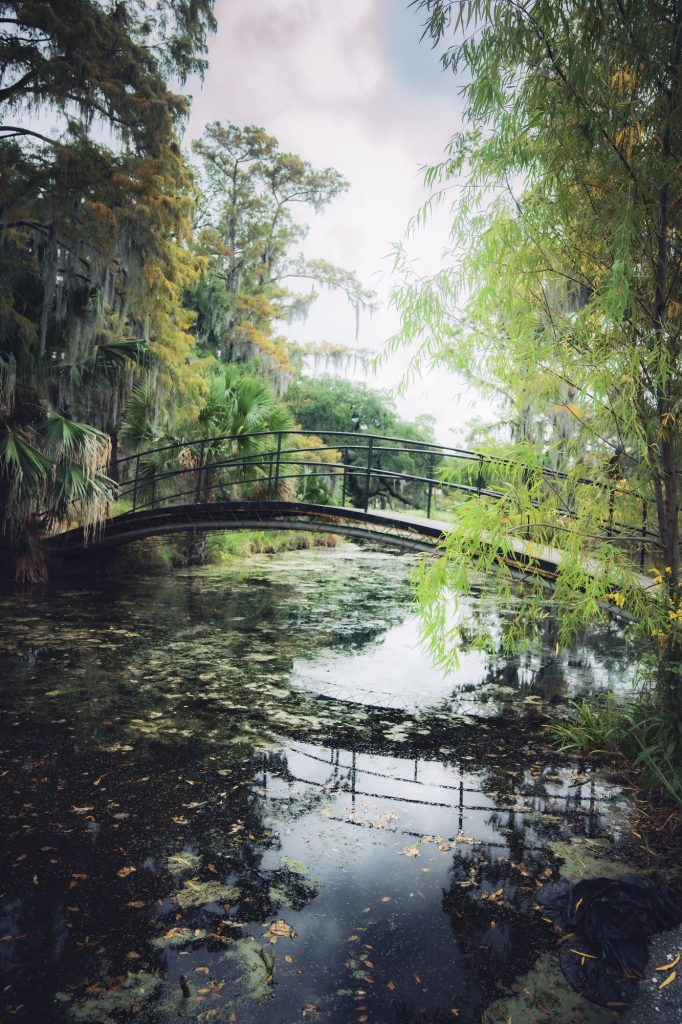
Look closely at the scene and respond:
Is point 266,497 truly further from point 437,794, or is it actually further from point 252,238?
point 252,238

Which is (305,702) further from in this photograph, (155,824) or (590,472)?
(590,472)

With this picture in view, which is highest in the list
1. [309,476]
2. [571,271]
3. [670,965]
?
[571,271]

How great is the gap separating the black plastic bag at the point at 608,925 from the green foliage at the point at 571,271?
4.91ft

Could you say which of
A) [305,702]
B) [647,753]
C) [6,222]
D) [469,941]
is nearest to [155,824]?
[469,941]

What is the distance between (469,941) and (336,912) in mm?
568

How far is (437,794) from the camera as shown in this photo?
4066 mm

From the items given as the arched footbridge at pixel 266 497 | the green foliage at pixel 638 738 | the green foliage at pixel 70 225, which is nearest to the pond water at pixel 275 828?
the green foliage at pixel 638 738

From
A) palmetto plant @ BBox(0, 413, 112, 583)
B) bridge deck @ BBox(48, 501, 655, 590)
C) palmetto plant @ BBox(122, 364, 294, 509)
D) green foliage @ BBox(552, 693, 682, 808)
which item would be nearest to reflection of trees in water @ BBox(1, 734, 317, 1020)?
green foliage @ BBox(552, 693, 682, 808)

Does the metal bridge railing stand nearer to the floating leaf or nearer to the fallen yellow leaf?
the fallen yellow leaf

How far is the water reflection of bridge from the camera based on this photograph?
3682 mm

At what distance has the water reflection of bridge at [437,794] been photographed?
145 inches

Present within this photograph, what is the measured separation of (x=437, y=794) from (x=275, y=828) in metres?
1.07

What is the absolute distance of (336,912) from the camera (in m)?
2.88

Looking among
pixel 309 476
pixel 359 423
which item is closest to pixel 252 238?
pixel 359 423
